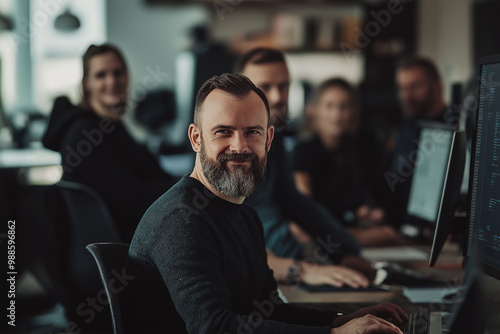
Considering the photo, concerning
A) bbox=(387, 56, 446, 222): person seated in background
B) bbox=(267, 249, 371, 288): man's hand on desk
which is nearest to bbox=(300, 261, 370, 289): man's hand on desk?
bbox=(267, 249, 371, 288): man's hand on desk

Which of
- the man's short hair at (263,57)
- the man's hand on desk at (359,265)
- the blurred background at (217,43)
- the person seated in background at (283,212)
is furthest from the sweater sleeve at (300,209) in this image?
the blurred background at (217,43)

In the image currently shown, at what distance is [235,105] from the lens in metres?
1.32

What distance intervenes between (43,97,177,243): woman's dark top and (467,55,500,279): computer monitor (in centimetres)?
134

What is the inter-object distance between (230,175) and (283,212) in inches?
41.6

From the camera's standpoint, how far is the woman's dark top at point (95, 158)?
2.64 m

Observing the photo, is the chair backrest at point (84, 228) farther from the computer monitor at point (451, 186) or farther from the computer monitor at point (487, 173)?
the computer monitor at point (487, 173)

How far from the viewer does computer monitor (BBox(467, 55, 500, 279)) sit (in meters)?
1.46

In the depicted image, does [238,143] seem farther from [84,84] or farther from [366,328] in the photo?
[84,84]

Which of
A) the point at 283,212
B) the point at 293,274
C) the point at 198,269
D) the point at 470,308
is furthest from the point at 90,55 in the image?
the point at 470,308

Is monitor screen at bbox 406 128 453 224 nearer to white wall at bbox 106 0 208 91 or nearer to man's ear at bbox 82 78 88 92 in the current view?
man's ear at bbox 82 78 88 92

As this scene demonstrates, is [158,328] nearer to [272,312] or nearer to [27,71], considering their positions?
[272,312]

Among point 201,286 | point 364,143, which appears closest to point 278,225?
point 201,286

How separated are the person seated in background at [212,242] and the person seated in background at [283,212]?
587mm

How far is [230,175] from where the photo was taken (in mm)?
1332
